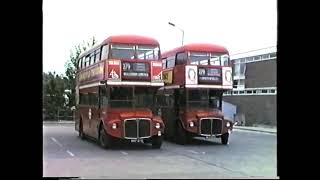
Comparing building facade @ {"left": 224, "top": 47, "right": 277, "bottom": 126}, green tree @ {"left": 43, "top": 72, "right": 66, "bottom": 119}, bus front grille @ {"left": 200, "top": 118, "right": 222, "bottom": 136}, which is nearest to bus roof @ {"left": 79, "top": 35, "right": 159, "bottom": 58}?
bus front grille @ {"left": 200, "top": 118, "right": 222, "bottom": 136}

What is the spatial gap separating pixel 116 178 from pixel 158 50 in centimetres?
803

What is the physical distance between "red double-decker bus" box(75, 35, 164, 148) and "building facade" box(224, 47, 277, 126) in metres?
6.26

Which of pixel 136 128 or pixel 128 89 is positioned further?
pixel 128 89

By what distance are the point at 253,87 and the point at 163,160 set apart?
12792 mm

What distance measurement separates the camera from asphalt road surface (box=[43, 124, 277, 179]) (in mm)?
11578

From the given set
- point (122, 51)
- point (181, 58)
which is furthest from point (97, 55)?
point (181, 58)

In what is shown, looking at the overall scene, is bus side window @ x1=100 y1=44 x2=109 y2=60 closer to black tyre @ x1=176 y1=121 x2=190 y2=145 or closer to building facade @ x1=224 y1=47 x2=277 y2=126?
black tyre @ x1=176 y1=121 x2=190 y2=145

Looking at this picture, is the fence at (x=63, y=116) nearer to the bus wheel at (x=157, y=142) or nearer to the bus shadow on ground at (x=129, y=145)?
the bus shadow on ground at (x=129, y=145)

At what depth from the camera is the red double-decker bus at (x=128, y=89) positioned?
17.0 metres

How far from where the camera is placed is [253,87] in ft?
86.1

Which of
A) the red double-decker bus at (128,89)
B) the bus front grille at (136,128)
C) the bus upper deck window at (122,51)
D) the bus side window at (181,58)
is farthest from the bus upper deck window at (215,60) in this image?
the bus front grille at (136,128)

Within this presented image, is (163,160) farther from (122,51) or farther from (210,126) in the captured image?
(210,126)

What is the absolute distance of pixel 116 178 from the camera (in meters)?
10.4
